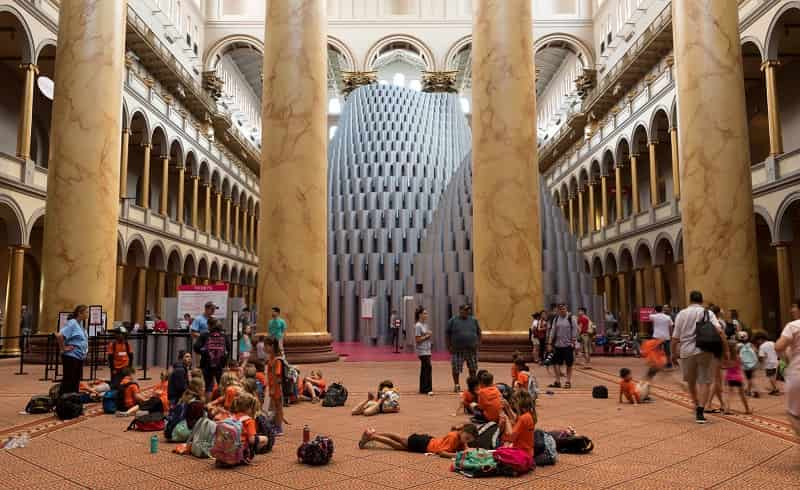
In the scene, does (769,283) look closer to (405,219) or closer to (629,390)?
(405,219)

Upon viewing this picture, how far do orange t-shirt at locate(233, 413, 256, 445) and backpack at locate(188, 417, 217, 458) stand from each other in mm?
280

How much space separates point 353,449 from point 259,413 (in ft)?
3.06

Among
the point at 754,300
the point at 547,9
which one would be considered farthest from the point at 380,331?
the point at 547,9

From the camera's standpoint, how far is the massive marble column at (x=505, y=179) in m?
13.2

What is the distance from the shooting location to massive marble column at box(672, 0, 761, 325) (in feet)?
39.4

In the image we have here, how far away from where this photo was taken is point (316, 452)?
209 inches

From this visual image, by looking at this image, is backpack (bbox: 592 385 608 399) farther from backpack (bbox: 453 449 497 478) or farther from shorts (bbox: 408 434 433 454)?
backpack (bbox: 453 449 497 478)

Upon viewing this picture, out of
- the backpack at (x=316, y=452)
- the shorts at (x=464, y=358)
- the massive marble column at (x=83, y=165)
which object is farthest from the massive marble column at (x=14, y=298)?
the backpack at (x=316, y=452)

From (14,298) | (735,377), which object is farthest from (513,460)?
(14,298)

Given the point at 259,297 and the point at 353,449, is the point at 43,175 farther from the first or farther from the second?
the point at 353,449

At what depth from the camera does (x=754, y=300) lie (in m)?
12.0

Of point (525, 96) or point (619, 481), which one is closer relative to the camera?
point (619, 481)

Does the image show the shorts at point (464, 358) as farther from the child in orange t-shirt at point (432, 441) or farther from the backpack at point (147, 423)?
the backpack at point (147, 423)

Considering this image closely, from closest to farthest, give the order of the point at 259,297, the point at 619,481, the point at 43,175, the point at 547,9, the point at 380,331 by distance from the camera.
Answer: the point at 619,481
the point at 259,297
the point at 43,175
the point at 380,331
the point at 547,9
